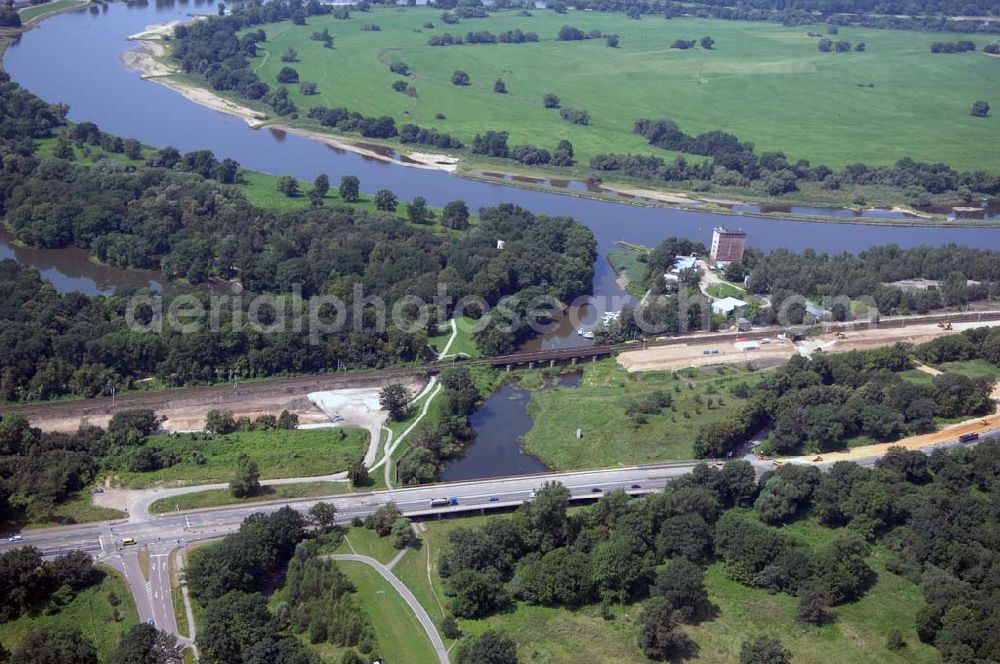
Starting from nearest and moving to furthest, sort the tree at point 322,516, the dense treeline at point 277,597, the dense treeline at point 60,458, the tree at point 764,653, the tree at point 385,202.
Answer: the dense treeline at point 277,597, the tree at point 764,653, the tree at point 322,516, the dense treeline at point 60,458, the tree at point 385,202

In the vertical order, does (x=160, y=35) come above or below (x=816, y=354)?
above

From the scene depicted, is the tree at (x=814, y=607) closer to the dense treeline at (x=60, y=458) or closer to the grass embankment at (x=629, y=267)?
the dense treeline at (x=60, y=458)

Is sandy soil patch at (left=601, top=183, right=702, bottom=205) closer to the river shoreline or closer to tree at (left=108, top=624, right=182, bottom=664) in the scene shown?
the river shoreline

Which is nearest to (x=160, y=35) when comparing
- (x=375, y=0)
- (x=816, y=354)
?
(x=375, y=0)

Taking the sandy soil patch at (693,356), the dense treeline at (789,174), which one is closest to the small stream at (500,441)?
the sandy soil patch at (693,356)

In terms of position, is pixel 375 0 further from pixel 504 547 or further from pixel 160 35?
pixel 504 547

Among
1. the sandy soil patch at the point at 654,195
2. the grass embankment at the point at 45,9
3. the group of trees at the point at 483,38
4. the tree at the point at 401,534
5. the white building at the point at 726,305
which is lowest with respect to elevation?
the tree at the point at 401,534

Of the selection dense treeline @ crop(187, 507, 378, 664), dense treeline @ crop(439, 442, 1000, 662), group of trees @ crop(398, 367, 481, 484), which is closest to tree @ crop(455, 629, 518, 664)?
dense treeline @ crop(439, 442, 1000, 662)
